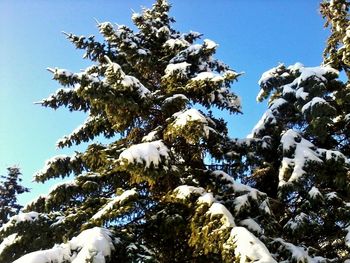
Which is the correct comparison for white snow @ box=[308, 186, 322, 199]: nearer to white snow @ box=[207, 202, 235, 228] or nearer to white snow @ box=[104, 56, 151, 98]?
white snow @ box=[207, 202, 235, 228]

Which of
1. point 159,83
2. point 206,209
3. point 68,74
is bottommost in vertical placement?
point 206,209

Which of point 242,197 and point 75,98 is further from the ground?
point 75,98

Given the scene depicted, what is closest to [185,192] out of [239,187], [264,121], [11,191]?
[239,187]

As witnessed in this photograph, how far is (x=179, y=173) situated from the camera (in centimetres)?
845

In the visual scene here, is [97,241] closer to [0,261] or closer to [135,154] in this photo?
[135,154]

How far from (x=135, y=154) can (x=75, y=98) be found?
382 cm

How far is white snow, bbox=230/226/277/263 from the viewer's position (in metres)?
5.68

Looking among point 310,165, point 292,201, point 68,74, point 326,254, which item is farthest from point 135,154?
point 326,254

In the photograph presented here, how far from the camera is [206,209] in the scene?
287 inches

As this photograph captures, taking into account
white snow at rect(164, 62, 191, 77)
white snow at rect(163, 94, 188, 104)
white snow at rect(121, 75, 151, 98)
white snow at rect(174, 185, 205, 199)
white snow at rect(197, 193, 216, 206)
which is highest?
white snow at rect(164, 62, 191, 77)

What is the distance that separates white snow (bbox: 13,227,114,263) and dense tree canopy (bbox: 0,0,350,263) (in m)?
0.02

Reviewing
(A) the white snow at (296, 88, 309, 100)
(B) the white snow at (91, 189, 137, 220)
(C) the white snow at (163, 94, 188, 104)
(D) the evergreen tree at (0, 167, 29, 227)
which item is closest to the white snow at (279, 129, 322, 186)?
(A) the white snow at (296, 88, 309, 100)

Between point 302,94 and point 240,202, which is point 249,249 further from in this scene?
point 302,94

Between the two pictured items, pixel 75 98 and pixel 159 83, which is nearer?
pixel 75 98
